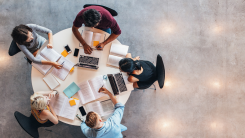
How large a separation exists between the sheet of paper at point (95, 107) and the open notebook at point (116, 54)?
1.95ft

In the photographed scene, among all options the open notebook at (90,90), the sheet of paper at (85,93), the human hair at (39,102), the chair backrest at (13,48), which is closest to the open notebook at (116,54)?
the open notebook at (90,90)

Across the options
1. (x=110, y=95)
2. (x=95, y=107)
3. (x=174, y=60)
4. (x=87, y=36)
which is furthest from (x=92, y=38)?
(x=174, y=60)

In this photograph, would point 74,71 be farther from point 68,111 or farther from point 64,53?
point 68,111

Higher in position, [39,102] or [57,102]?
[39,102]

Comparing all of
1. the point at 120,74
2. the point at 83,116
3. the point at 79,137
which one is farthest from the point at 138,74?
the point at 79,137

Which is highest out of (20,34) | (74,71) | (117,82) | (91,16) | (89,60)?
(91,16)

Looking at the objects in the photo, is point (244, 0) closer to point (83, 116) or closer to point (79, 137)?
point (83, 116)

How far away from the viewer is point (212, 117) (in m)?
3.08

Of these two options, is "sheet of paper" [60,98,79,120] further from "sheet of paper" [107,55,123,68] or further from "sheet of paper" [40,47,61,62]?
"sheet of paper" [107,55,123,68]

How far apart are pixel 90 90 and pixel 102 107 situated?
0.95ft

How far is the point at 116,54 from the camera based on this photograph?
84.1 inches

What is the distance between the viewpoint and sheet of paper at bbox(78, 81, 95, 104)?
205cm

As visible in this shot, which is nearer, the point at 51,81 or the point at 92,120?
the point at 92,120

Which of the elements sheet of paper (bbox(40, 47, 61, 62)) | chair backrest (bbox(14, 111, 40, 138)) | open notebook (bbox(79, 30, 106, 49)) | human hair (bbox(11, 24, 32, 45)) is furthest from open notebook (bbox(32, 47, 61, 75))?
chair backrest (bbox(14, 111, 40, 138))
